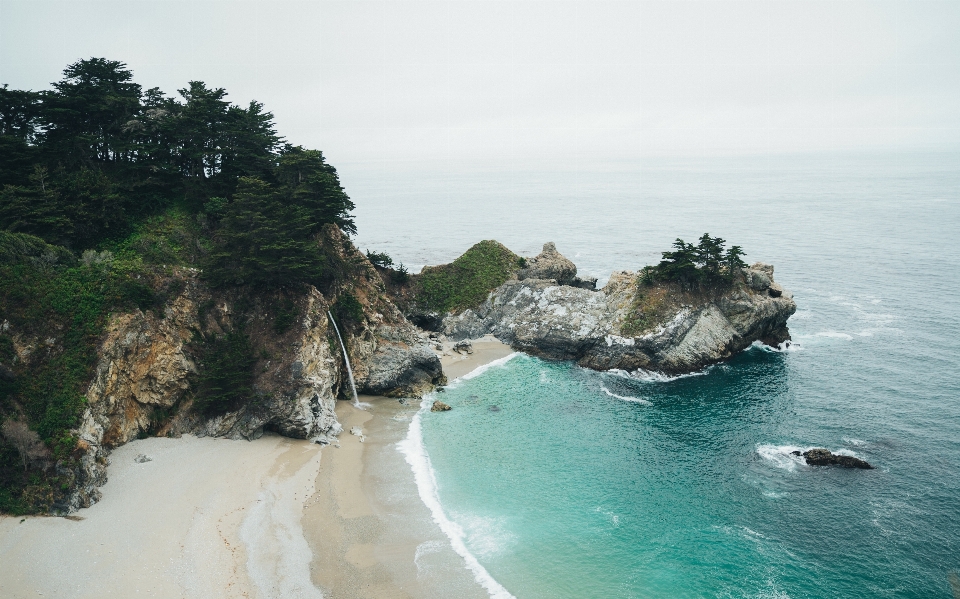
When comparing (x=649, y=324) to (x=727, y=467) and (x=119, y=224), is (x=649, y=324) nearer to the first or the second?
(x=727, y=467)

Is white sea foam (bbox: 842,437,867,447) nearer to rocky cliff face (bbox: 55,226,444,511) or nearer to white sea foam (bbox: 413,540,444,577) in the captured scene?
white sea foam (bbox: 413,540,444,577)

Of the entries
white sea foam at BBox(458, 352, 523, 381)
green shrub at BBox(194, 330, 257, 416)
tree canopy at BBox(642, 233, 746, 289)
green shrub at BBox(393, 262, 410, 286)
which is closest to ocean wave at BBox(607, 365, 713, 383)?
tree canopy at BBox(642, 233, 746, 289)

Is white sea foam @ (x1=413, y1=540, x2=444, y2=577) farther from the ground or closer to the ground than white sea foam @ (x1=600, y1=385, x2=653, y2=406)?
closer to the ground

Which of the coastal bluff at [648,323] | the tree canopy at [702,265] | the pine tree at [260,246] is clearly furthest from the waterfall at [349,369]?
the tree canopy at [702,265]

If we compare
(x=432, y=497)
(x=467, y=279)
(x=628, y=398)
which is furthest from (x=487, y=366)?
(x=432, y=497)

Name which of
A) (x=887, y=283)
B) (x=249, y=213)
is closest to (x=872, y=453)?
(x=249, y=213)

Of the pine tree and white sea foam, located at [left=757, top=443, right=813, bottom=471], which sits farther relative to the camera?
the pine tree

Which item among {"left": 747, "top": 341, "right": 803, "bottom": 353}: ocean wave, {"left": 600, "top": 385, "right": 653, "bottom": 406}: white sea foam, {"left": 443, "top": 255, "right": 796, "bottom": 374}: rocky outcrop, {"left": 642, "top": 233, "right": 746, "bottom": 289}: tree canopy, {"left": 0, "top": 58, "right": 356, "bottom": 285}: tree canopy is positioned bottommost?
{"left": 600, "top": 385, "right": 653, "bottom": 406}: white sea foam

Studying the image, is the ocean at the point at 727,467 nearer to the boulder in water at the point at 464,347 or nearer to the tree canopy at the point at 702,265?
the boulder in water at the point at 464,347

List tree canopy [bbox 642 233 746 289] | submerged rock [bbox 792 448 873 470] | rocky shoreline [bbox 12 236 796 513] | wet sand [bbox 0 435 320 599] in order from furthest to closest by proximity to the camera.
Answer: tree canopy [bbox 642 233 746 289], submerged rock [bbox 792 448 873 470], rocky shoreline [bbox 12 236 796 513], wet sand [bbox 0 435 320 599]
